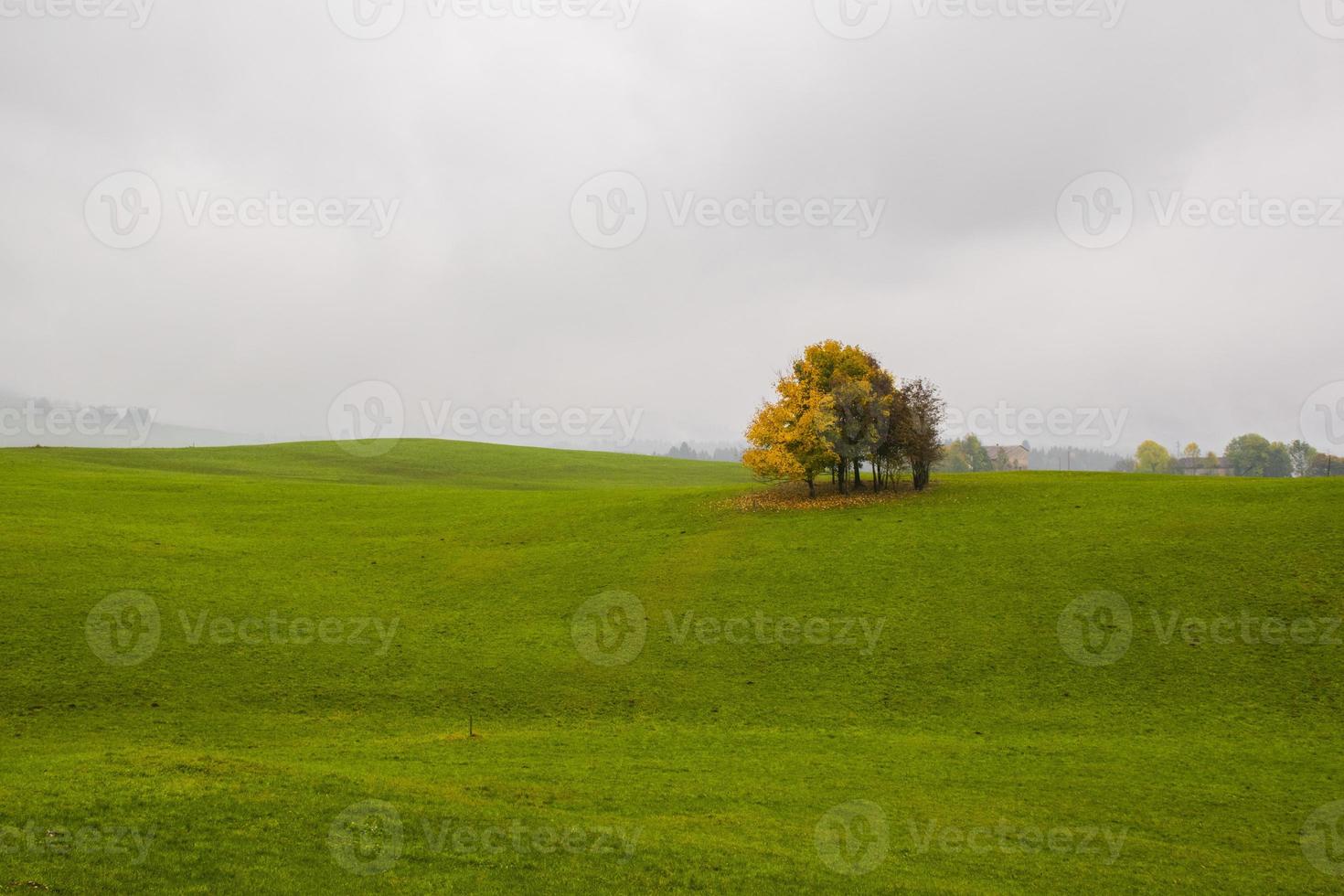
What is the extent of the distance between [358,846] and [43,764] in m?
10.7

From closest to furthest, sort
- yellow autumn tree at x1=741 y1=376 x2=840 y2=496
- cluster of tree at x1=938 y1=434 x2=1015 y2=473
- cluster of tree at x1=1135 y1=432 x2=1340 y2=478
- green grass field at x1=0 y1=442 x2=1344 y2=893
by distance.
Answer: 1. green grass field at x1=0 y1=442 x2=1344 y2=893
2. yellow autumn tree at x1=741 y1=376 x2=840 y2=496
3. cluster of tree at x1=1135 y1=432 x2=1340 y2=478
4. cluster of tree at x1=938 y1=434 x2=1015 y2=473

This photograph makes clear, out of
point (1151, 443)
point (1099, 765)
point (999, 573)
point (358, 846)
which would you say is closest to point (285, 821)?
point (358, 846)

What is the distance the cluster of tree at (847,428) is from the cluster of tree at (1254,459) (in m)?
122

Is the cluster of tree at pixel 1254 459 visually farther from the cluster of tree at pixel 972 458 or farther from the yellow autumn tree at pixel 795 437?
the yellow autumn tree at pixel 795 437

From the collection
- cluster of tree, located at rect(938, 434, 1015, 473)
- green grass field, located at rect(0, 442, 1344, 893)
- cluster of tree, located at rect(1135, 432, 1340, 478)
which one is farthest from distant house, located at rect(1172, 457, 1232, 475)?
green grass field, located at rect(0, 442, 1344, 893)

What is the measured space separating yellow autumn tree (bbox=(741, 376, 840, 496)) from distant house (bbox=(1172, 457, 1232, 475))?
157519 mm

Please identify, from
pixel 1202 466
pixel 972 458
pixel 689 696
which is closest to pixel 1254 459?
pixel 1202 466

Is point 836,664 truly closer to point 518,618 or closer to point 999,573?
point 999,573

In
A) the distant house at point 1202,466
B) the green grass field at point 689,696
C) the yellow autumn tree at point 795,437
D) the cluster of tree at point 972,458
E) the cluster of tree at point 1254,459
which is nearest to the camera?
the green grass field at point 689,696

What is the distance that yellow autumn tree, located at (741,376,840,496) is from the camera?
48812 mm

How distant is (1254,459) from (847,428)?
5796 inches

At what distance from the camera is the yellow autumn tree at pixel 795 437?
160 ft

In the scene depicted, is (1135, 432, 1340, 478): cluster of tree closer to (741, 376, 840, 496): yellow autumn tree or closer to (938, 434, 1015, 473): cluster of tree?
(938, 434, 1015, 473): cluster of tree

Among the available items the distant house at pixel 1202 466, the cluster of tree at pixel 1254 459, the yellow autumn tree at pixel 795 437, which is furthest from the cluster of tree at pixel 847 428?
the distant house at pixel 1202 466
